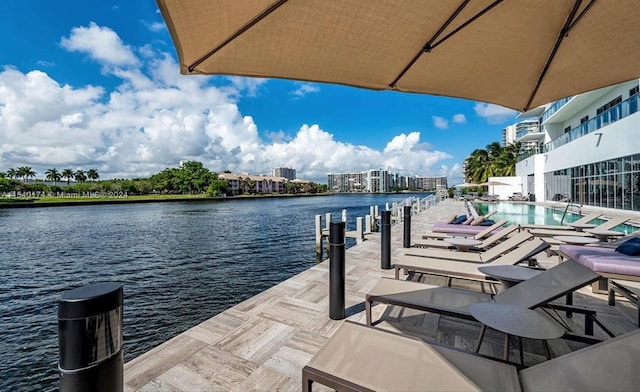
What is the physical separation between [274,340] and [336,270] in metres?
0.97

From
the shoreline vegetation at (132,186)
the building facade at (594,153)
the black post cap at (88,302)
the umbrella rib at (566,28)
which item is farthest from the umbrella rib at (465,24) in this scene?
the shoreline vegetation at (132,186)

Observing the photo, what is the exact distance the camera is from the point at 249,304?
3836 millimetres

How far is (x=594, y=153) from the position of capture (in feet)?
51.2

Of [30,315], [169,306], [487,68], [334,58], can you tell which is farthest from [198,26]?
[30,315]

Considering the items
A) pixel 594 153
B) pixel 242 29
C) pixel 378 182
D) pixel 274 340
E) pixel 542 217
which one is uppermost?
pixel 378 182

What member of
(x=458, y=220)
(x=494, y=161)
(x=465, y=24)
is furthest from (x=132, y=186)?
(x=465, y=24)

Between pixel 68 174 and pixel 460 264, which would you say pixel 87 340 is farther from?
pixel 68 174

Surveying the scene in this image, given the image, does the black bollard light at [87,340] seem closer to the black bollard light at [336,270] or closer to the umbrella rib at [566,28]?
the black bollard light at [336,270]

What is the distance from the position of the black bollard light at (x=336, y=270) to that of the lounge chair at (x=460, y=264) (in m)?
1.18

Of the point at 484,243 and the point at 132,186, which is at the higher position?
the point at 132,186

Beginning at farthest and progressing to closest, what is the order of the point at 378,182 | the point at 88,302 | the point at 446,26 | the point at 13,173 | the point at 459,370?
the point at 378,182, the point at 13,173, the point at 446,26, the point at 459,370, the point at 88,302

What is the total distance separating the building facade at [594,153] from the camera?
12547 millimetres

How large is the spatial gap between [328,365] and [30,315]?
8.81 metres

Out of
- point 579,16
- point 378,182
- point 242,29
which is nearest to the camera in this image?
point 242,29
